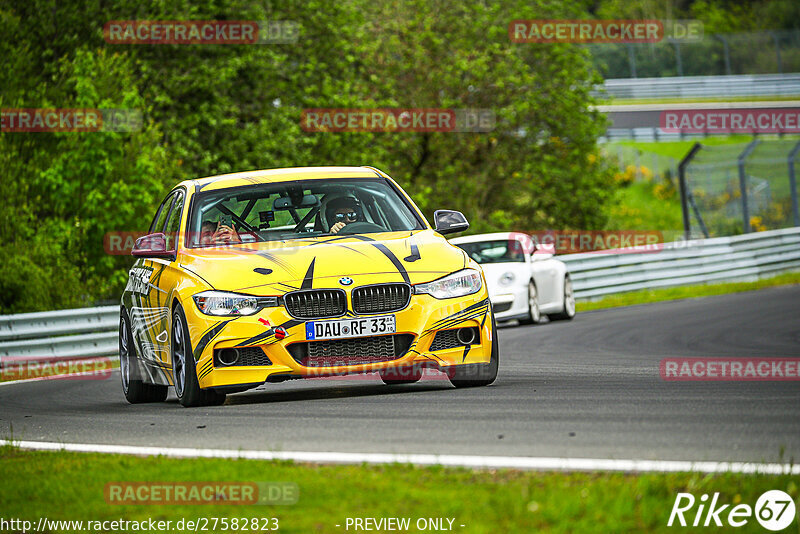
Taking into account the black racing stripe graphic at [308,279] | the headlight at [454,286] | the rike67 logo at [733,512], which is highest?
the black racing stripe graphic at [308,279]

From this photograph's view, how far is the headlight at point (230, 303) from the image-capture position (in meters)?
8.84

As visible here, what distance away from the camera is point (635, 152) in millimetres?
50812

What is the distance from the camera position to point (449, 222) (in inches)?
400

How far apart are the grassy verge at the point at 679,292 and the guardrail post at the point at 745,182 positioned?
6.03ft

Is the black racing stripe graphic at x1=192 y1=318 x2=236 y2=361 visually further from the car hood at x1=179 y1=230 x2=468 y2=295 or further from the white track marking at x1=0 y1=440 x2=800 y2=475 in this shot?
the white track marking at x1=0 y1=440 x2=800 y2=475

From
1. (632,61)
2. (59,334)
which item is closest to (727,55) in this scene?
(632,61)

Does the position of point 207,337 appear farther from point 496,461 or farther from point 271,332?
point 496,461

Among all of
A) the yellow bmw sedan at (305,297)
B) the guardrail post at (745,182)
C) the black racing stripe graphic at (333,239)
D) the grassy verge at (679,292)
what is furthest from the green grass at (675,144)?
the black racing stripe graphic at (333,239)

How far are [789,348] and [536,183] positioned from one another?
941 inches

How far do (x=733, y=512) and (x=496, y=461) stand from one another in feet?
4.64

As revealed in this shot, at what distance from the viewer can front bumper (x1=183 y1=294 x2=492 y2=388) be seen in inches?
347

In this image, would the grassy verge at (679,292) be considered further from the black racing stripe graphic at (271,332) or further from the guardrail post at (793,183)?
the black racing stripe graphic at (271,332)

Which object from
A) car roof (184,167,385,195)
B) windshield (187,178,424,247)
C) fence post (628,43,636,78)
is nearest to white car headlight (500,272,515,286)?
car roof (184,167,385,195)

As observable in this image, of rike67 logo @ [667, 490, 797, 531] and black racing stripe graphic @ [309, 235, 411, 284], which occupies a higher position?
black racing stripe graphic @ [309, 235, 411, 284]
